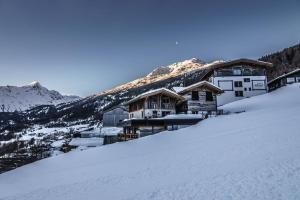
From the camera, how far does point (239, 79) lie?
67312mm

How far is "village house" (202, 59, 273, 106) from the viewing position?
221ft

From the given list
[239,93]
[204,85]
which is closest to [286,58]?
[239,93]

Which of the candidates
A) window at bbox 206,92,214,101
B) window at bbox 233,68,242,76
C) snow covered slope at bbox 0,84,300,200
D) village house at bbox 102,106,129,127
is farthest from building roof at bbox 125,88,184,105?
village house at bbox 102,106,129,127

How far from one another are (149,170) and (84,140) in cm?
4583

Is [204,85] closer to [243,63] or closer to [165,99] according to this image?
[165,99]

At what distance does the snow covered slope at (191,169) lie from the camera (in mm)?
18047

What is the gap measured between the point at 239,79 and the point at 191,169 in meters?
47.1

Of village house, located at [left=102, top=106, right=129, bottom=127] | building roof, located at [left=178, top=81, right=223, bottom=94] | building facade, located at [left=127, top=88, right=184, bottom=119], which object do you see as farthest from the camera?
village house, located at [left=102, top=106, right=129, bottom=127]

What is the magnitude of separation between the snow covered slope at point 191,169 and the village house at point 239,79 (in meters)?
24.3

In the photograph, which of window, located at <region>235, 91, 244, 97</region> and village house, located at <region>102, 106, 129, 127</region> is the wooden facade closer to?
window, located at <region>235, 91, 244, 97</region>

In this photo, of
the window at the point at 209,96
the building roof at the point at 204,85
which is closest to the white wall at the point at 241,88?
the window at the point at 209,96

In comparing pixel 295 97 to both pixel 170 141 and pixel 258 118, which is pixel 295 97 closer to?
pixel 258 118

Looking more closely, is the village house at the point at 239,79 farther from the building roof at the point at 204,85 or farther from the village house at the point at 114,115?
the village house at the point at 114,115

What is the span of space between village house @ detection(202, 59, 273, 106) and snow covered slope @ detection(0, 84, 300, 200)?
958 inches
